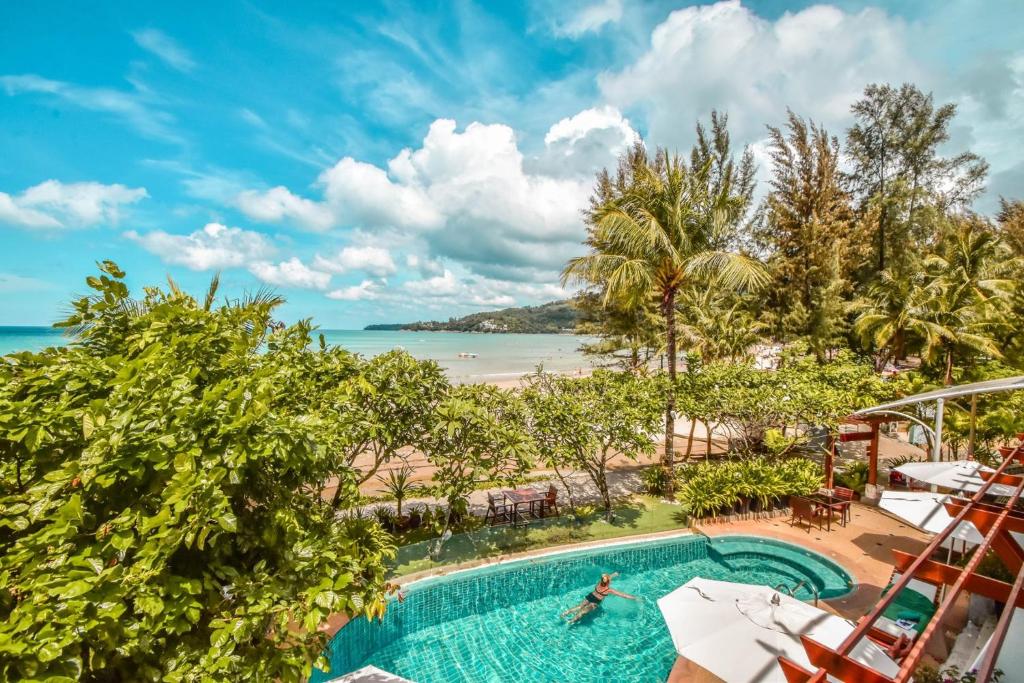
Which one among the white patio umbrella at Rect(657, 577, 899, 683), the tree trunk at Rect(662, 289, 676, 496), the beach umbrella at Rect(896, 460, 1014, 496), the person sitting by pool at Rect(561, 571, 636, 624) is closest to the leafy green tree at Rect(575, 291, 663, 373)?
the tree trunk at Rect(662, 289, 676, 496)

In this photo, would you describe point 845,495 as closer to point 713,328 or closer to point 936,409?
point 936,409

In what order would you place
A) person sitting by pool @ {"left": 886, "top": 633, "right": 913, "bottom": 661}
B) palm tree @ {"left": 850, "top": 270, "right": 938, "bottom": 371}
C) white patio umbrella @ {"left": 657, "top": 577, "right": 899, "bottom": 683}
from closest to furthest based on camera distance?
person sitting by pool @ {"left": 886, "top": 633, "right": 913, "bottom": 661}, white patio umbrella @ {"left": 657, "top": 577, "right": 899, "bottom": 683}, palm tree @ {"left": 850, "top": 270, "right": 938, "bottom": 371}

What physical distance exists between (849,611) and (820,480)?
192 inches

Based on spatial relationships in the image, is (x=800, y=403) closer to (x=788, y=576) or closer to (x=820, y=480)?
(x=820, y=480)

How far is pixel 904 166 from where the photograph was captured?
74.9ft

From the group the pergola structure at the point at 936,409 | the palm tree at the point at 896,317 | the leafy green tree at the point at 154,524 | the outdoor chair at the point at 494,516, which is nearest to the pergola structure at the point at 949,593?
the pergola structure at the point at 936,409

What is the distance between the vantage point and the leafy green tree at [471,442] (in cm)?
834

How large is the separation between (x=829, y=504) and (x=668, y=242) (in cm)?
718

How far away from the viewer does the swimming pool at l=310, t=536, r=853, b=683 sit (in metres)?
6.73

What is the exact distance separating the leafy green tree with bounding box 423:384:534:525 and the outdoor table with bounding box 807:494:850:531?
7.05 metres

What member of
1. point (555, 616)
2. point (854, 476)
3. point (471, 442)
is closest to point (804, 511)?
point (854, 476)

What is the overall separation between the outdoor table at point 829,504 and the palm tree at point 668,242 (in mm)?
3383

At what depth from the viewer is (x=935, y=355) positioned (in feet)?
52.0

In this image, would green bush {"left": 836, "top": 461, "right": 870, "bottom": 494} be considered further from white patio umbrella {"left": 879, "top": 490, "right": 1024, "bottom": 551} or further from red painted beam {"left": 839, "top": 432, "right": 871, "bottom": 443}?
white patio umbrella {"left": 879, "top": 490, "right": 1024, "bottom": 551}
